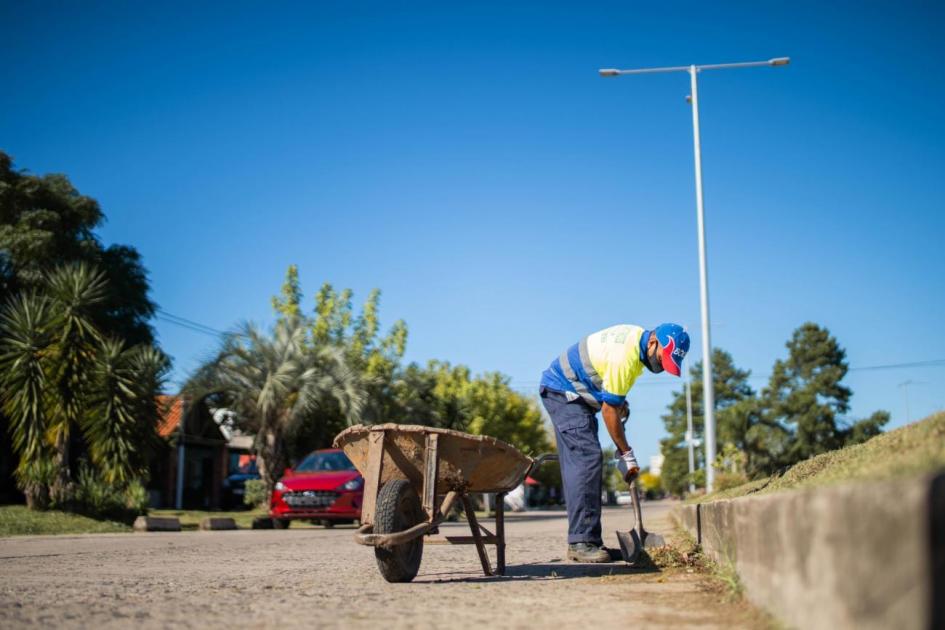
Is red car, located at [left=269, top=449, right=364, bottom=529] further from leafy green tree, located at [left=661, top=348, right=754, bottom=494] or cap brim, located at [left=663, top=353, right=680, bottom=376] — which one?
leafy green tree, located at [left=661, top=348, right=754, bottom=494]

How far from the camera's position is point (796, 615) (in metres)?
2.77

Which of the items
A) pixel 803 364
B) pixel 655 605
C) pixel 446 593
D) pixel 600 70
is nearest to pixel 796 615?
pixel 655 605

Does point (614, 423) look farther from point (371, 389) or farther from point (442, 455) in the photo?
point (371, 389)

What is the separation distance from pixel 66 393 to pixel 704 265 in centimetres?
1321

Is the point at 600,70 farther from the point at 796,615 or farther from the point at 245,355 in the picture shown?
the point at 796,615

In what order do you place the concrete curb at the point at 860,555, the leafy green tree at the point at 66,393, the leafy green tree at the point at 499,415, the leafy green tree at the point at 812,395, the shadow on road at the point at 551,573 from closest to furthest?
the concrete curb at the point at 860,555 → the shadow on road at the point at 551,573 → the leafy green tree at the point at 66,393 → the leafy green tree at the point at 499,415 → the leafy green tree at the point at 812,395

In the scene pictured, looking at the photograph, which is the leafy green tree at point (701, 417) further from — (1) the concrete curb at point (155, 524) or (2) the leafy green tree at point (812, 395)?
(1) the concrete curb at point (155, 524)

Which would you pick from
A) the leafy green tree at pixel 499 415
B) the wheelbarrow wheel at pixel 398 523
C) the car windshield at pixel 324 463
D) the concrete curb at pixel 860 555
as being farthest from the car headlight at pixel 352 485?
the leafy green tree at pixel 499 415

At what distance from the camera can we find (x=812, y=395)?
6294 centimetres

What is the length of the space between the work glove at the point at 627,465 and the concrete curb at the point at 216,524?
11773 millimetres

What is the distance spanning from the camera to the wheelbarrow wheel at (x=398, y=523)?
525cm

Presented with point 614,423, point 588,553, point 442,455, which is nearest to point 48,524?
point 442,455

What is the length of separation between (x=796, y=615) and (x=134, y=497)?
53.3 ft

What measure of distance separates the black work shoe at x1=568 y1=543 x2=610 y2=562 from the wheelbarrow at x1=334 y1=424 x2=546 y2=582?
62 centimetres
